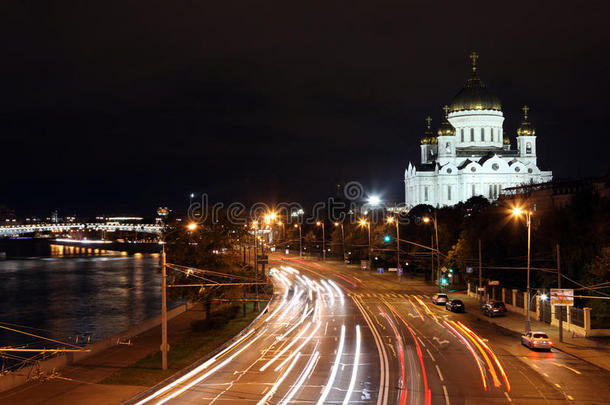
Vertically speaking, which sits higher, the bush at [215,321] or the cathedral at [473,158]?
the cathedral at [473,158]

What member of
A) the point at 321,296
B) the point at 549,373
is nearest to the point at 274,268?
the point at 321,296

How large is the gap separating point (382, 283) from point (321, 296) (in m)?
15.0

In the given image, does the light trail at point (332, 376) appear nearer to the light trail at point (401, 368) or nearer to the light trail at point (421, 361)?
the light trail at point (401, 368)

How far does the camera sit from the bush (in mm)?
46578

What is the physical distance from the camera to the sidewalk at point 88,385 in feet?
82.0

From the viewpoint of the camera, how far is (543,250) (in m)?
54.2

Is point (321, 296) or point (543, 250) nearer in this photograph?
point (543, 250)

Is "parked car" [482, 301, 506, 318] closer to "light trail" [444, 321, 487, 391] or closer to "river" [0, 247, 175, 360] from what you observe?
"light trail" [444, 321, 487, 391]

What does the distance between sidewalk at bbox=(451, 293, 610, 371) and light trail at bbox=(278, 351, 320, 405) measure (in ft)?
41.8

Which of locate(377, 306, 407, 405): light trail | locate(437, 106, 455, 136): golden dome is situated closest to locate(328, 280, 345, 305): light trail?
locate(377, 306, 407, 405): light trail

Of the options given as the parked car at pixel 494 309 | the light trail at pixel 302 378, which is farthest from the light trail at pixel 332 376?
the parked car at pixel 494 309

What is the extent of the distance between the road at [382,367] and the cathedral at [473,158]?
90.1 meters

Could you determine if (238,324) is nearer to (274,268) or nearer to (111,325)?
(111,325)

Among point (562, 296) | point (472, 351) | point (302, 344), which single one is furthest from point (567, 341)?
point (302, 344)
